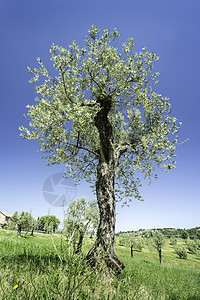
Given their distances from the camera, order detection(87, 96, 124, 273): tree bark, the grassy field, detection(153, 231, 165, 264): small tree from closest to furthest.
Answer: the grassy field → detection(87, 96, 124, 273): tree bark → detection(153, 231, 165, 264): small tree

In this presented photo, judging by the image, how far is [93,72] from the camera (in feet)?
34.7

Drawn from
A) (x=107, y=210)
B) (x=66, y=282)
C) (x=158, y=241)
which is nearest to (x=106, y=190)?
(x=107, y=210)

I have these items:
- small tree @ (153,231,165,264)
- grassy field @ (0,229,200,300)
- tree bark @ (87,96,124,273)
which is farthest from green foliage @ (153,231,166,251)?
tree bark @ (87,96,124,273)

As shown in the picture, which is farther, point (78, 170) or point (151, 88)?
point (78, 170)

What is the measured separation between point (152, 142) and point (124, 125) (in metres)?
4.70

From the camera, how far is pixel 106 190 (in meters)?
7.93

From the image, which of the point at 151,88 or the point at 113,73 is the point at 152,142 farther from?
the point at 113,73

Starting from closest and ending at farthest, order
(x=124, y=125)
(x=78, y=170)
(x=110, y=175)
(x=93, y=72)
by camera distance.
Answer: (x=110, y=175)
(x=93, y=72)
(x=78, y=170)
(x=124, y=125)

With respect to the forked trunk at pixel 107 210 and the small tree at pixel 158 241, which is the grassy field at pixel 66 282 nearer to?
the forked trunk at pixel 107 210

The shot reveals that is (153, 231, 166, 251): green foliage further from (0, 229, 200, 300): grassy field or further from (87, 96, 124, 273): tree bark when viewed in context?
(87, 96, 124, 273): tree bark

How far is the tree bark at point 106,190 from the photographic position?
20.8 ft

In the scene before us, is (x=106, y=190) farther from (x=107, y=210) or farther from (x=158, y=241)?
(x=158, y=241)

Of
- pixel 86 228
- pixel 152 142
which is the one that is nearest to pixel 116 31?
pixel 152 142

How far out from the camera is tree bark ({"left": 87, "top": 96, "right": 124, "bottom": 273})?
6.34 meters
